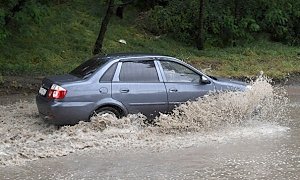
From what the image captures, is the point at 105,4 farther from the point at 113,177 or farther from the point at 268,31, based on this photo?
the point at 113,177

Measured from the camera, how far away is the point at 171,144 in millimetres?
9133

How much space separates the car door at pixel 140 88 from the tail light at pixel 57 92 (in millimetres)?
934

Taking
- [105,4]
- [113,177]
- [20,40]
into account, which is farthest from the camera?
[105,4]

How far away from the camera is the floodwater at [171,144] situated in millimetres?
7637

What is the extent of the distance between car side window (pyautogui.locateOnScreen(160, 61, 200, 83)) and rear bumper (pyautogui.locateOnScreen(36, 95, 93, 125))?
1776mm

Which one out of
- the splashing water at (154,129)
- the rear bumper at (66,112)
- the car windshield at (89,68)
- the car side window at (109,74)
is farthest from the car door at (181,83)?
the rear bumper at (66,112)

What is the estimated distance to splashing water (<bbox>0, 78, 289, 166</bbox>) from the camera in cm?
874

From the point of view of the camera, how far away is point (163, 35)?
81.3 ft

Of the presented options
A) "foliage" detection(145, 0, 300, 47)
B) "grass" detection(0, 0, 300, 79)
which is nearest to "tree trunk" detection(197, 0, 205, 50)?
"grass" detection(0, 0, 300, 79)

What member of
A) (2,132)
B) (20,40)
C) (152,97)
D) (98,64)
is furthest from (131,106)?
(20,40)

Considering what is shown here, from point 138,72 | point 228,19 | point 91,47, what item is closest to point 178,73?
point 138,72

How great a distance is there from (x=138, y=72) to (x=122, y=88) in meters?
0.55

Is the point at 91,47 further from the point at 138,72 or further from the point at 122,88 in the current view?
the point at 122,88

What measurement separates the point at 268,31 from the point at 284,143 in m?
18.7
